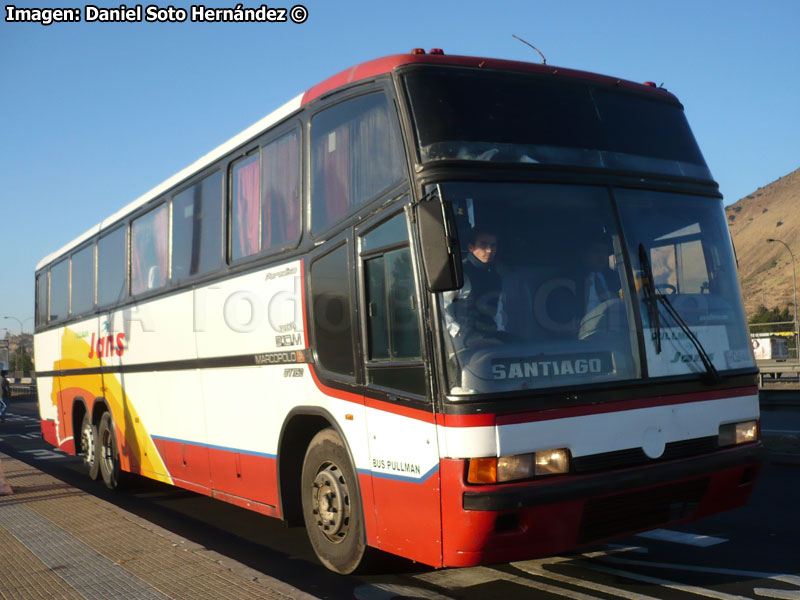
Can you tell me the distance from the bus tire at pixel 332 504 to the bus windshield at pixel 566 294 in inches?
64.1

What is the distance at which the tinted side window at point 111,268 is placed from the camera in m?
12.1

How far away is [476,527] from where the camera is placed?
508cm

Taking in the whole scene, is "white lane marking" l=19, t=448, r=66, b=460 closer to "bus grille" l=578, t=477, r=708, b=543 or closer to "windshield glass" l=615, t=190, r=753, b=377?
"bus grille" l=578, t=477, r=708, b=543

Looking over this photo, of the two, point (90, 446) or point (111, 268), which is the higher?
point (111, 268)

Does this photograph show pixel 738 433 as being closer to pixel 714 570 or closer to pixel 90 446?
pixel 714 570

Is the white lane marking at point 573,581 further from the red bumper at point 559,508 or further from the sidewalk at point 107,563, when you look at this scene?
the sidewalk at point 107,563

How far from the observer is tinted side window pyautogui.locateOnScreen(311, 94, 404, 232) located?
5.87m

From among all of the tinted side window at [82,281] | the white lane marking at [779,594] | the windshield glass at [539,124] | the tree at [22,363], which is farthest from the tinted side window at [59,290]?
the tree at [22,363]

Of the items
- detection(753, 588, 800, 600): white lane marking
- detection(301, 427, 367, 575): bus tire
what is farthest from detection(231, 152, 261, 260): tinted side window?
detection(753, 588, 800, 600): white lane marking

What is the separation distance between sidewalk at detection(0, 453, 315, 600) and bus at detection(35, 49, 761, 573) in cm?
84

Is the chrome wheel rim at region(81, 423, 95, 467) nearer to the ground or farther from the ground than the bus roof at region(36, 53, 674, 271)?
nearer to the ground

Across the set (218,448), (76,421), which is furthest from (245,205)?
(76,421)

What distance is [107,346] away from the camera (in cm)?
1255

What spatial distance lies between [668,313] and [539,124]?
4.96ft
